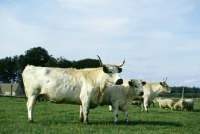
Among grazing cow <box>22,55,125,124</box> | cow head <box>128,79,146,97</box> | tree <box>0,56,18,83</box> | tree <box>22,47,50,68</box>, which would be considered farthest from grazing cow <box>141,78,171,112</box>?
tree <box>0,56,18,83</box>

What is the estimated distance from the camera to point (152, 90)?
24078mm

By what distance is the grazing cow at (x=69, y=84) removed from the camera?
1270cm

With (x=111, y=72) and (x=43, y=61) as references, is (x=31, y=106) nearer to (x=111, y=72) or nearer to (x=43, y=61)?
(x=111, y=72)

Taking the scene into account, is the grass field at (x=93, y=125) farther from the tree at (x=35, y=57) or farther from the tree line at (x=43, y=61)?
the tree at (x=35, y=57)

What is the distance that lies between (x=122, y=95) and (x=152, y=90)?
9.92 m

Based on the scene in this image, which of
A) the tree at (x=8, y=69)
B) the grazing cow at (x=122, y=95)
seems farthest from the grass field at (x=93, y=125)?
the tree at (x=8, y=69)

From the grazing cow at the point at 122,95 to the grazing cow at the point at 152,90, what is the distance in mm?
8558

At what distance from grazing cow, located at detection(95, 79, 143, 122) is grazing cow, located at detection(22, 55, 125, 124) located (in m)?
1.37

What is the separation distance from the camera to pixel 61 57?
83.3 metres

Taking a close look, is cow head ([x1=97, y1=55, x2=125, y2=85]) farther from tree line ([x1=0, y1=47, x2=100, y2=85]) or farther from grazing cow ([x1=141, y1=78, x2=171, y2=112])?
tree line ([x1=0, y1=47, x2=100, y2=85])

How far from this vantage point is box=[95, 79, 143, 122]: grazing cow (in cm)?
1445

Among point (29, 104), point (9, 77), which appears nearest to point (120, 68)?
point (29, 104)

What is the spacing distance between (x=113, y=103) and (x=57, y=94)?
3.09m

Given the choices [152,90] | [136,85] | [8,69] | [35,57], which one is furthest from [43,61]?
[136,85]
